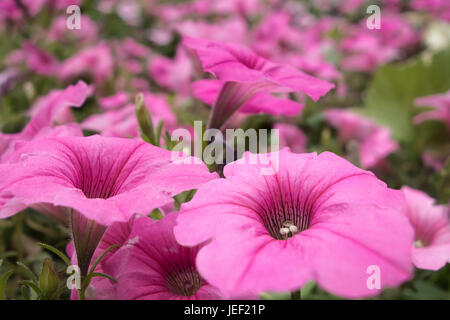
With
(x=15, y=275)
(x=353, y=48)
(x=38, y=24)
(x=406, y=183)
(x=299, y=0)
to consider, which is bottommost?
(x=15, y=275)

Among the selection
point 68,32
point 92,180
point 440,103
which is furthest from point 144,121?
point 68,32

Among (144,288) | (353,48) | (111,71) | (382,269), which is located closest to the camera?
(382,269)

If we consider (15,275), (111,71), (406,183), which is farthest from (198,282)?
(111,71)

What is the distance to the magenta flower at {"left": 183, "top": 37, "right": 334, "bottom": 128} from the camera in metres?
→ 0.58

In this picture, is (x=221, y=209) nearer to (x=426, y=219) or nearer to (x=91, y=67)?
(x=426, y=219)

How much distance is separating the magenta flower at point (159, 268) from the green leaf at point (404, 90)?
123cm

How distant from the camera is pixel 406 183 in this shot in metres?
1.21

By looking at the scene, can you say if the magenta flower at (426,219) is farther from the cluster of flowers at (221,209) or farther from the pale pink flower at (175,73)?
the pale pink flower at (175,73)

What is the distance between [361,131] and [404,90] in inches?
12.4

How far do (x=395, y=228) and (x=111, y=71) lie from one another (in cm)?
143

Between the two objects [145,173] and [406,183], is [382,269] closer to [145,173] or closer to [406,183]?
[145,173]

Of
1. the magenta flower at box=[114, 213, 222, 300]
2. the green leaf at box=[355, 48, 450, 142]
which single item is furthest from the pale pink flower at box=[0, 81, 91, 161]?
the green leaf at box=[355, 48, 450, 142]

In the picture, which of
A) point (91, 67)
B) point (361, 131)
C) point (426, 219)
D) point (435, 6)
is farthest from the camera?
point (435, 6)

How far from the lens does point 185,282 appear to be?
540mm
